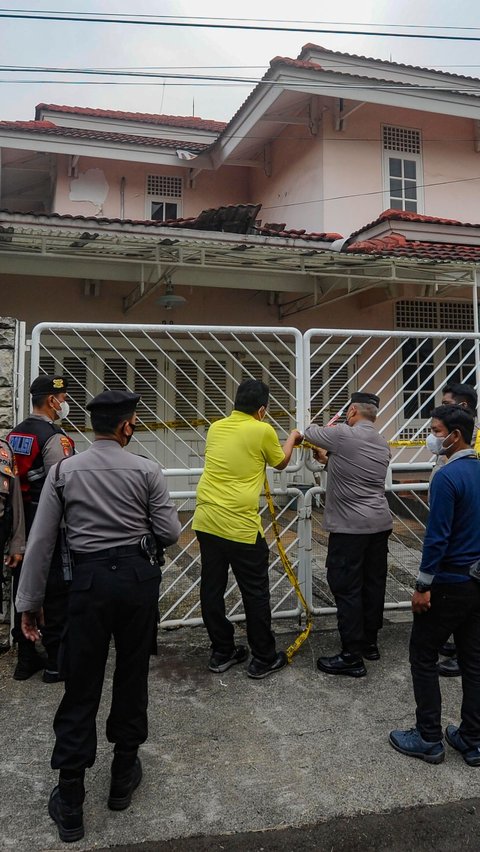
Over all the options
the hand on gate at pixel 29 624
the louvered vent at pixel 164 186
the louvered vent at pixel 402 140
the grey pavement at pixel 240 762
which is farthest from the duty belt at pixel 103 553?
the louvered vent at pixel 402 140

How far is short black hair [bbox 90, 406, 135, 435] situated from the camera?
2.66 metres

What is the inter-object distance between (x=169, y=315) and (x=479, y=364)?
5344 millimetres

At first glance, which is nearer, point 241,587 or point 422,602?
point 422,602

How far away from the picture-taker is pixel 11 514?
3723 mm

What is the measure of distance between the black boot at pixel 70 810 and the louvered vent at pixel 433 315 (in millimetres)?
8709

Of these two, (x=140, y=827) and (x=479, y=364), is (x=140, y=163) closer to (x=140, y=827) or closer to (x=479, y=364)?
(x=479, y=364)

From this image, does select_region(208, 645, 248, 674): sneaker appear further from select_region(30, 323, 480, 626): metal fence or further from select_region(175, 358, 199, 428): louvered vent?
select_region(175, 358, 199, 428): louvered vent

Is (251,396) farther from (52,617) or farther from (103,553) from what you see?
(52,617)

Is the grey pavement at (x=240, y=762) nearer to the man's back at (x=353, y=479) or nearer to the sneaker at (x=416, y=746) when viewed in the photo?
the sneaker at (x=416, y=746)

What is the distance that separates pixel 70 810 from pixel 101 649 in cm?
60

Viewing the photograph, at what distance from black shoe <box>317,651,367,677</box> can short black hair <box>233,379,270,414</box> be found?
1.63m

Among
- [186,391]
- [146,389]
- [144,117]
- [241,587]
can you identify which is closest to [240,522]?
[241,587]

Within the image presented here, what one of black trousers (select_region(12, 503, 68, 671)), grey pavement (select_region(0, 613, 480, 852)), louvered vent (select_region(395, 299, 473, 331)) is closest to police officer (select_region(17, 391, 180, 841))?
grey pavement (select_region(0, 613, 480, 852))

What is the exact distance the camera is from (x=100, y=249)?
718 centimetres
